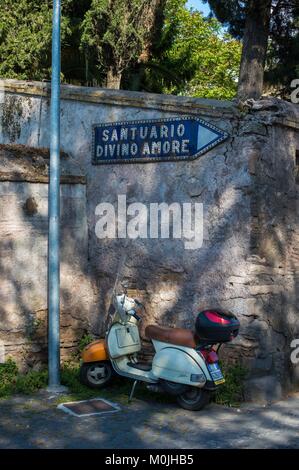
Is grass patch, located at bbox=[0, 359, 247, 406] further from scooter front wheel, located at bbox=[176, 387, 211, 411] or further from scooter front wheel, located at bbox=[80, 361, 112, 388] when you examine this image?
scooter front wheel, located at bbox=[176, 387, 211, 411]

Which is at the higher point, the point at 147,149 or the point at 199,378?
the point at 147,149

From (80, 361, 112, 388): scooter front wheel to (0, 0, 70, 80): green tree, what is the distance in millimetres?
12873

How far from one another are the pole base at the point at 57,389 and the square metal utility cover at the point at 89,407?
368 mm

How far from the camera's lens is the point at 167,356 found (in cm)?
626

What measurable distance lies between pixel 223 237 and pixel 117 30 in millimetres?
12624

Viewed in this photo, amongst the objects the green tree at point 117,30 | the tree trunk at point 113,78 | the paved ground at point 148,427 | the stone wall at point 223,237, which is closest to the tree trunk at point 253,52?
the green tree at point 117,30

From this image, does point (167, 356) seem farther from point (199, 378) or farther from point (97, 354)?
point (97, 354)

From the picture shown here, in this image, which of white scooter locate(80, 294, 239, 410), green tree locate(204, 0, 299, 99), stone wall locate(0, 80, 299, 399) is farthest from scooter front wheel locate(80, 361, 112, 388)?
green tree locate(204, 0, 299, 99)

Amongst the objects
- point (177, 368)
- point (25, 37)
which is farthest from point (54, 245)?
point (25, 37)

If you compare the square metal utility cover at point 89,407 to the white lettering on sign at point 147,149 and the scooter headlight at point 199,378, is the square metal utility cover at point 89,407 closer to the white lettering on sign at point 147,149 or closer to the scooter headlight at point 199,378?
the scooter headlight at point 199,378

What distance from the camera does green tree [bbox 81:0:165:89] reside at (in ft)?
58.0

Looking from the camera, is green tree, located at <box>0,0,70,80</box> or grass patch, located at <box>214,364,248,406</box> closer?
grass patch, located at <box>214,364,248,406</box>

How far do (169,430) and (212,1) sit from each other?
11.7 meters
